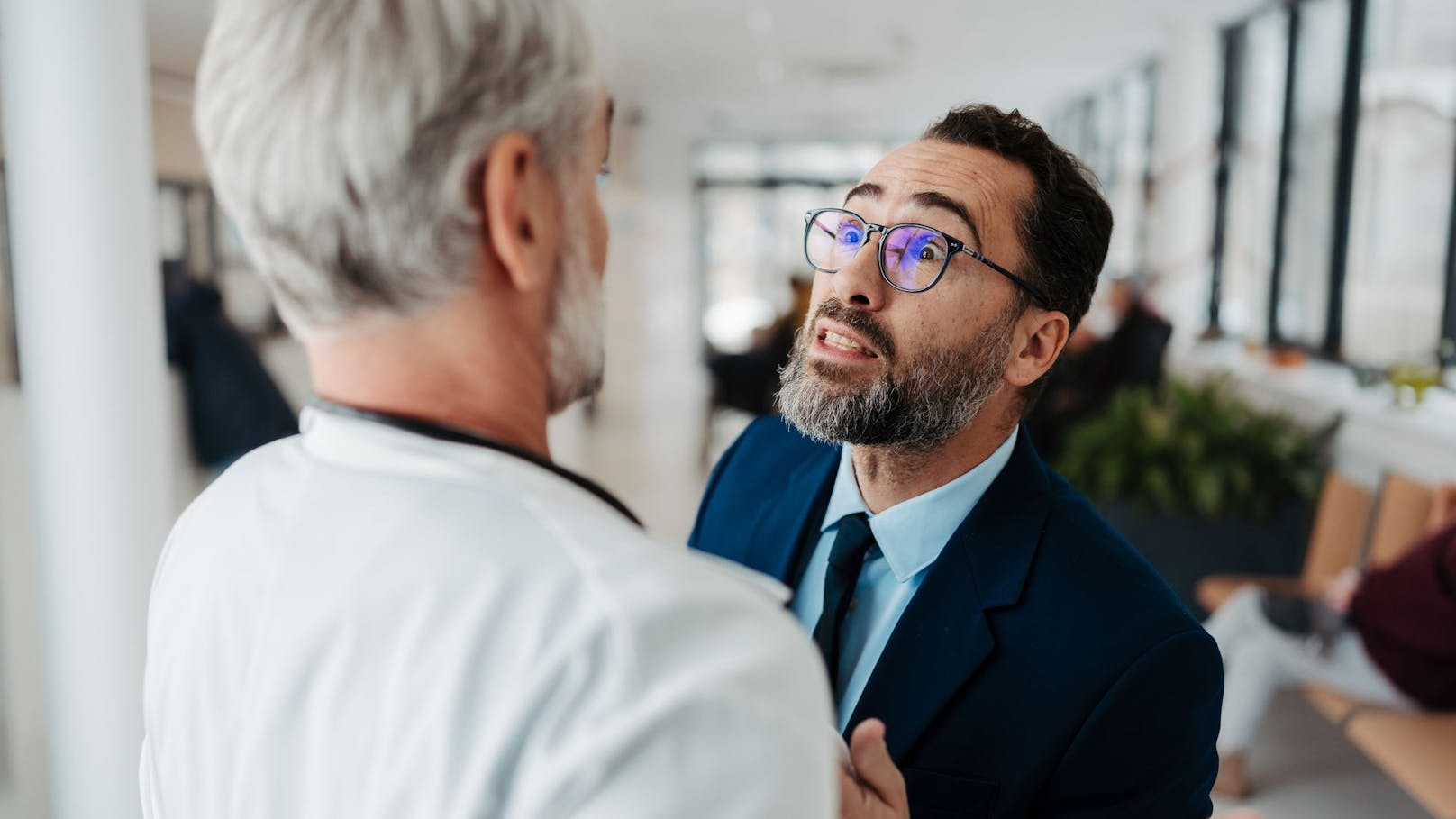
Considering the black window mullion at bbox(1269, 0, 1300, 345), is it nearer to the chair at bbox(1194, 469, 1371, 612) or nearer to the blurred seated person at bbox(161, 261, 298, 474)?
the chair at bbox(1194, 469, 1371, 612)

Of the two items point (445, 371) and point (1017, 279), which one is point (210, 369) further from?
point (445, 371)

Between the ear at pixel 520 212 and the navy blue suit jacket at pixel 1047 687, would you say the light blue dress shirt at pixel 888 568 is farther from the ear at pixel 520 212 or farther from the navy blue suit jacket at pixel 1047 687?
the ear at pixel 520 212

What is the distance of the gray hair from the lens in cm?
64

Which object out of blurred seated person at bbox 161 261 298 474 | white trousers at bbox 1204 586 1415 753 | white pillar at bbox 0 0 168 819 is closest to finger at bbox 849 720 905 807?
white pillar at bbox 0 0 168 819

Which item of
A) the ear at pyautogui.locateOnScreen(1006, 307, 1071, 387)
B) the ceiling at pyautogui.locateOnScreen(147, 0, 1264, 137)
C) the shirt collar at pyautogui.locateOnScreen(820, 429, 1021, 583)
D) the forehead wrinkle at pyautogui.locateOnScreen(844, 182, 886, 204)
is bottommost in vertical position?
the shirt collar at pyautogui.locateOnScreen(820, 429, 1021, 583)

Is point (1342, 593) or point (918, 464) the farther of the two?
point (1342, 593)

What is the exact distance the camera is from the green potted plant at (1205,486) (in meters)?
4.95

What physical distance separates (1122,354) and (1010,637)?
5503 millimetres

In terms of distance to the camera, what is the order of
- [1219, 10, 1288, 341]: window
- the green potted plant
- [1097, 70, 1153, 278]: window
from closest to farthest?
1. the green potted plant
2. [1219, 10, 1288, 341]: window
3. [1097, 70, 1153, 278]: window

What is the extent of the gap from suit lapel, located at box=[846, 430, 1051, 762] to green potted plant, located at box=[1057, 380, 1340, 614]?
386cm

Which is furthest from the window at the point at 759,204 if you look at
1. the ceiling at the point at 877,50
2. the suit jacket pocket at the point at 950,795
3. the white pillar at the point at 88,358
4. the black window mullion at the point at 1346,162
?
the suit jacket pocket at the point at 950,795

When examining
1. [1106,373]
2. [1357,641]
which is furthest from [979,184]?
[1106,373]

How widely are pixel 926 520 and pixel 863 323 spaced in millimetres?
275

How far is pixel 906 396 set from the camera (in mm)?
1386
